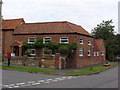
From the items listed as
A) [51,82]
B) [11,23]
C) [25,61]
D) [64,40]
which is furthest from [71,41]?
[51,82]

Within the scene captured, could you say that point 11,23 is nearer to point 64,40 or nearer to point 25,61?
point 64,40

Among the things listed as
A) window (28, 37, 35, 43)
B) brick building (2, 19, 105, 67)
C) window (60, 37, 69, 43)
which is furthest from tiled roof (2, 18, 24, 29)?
window (60, 37, 69, 43)

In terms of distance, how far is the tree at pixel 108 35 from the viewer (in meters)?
66.7

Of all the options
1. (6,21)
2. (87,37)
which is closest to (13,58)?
(6,21)

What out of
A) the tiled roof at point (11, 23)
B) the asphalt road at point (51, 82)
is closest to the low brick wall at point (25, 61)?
the tiled roof at point (11, 23)

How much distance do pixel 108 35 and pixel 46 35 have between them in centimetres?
4418

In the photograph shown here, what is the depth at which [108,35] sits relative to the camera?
75312 mm

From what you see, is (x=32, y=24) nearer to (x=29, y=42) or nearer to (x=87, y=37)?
(x=29, y=42)

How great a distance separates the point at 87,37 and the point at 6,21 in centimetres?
1653

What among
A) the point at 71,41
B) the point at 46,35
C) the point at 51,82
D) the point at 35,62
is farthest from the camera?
the point at 46,35

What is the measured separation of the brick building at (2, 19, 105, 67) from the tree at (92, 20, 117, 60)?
2682 cm

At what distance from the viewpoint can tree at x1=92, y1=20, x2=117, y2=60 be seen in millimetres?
66700

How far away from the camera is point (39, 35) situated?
3638cm

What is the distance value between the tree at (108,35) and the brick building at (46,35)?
2682 centimetres
